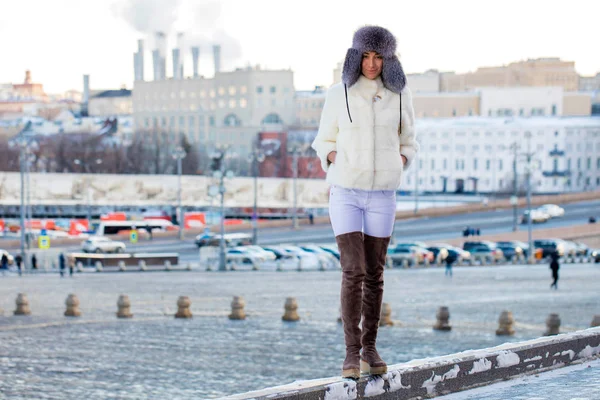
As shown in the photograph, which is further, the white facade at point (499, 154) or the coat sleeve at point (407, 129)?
the white facade at point (499, 154)

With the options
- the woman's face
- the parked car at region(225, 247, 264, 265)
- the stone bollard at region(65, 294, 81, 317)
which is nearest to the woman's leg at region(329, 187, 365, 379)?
the woman's face

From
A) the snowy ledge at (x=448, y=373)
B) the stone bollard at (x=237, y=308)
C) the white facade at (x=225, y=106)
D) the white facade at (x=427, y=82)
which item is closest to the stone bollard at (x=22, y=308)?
the stone bollard at (x=237, y=308)

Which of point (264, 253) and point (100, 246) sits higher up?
point (264, 253)

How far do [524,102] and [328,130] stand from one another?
134819 millimetres

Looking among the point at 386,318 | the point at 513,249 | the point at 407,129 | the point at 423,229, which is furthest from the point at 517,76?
the point at 407,129

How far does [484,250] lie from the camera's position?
55.8m

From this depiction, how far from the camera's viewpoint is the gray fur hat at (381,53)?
6535mm

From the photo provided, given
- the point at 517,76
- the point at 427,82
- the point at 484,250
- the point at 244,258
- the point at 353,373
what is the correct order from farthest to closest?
1. the point at 517,76
2. the point at 427,82
3. the point at 484,250
4. the point at 244,258
5. the point at 353,373

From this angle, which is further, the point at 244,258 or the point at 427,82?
the point at 427,82

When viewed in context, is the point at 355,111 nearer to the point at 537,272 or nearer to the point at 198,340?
the point at 198,340

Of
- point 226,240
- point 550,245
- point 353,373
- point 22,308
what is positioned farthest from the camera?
point 550,245

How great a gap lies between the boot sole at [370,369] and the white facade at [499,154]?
4216 inches

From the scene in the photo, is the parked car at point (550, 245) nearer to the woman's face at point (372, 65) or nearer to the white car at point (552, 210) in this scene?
the white car at point (552, 210)

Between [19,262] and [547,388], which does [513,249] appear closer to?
[19,262]
